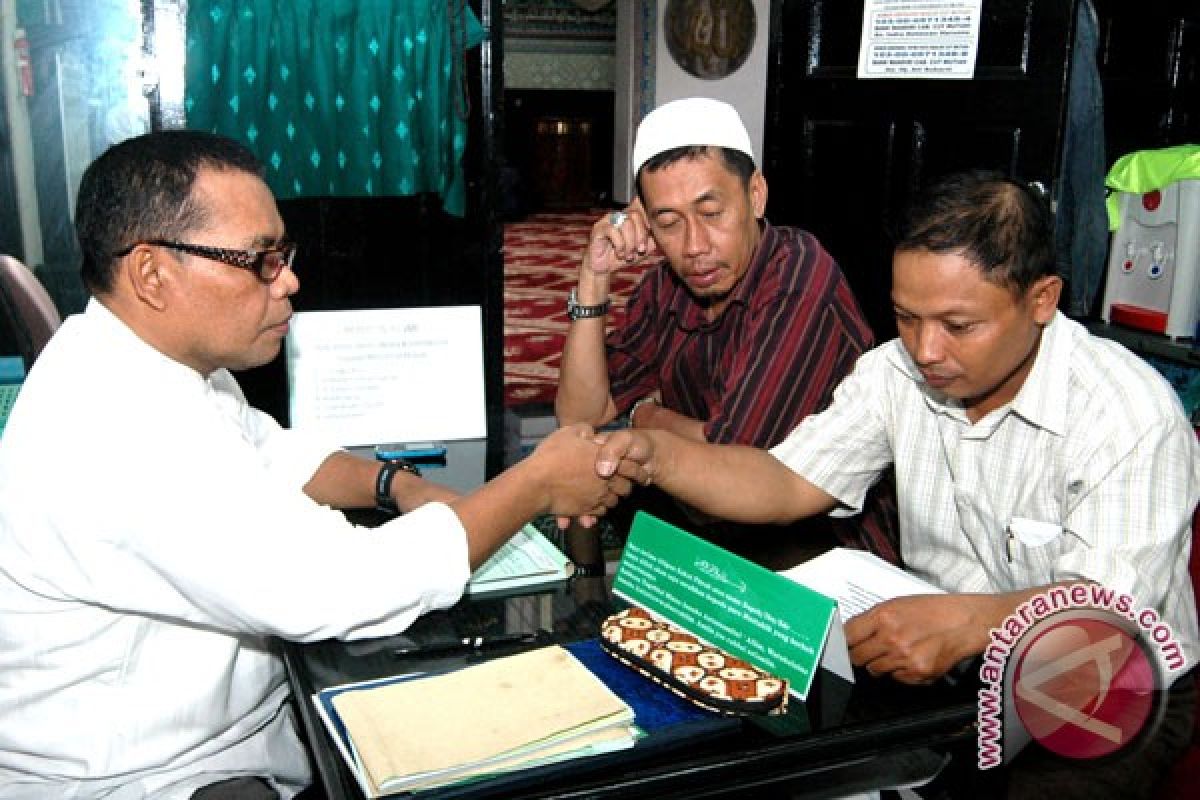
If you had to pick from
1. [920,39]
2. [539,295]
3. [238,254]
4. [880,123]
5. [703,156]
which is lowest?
[539,295]

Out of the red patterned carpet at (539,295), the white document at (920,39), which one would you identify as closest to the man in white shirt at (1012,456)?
the red patterned carpet at (539,295)

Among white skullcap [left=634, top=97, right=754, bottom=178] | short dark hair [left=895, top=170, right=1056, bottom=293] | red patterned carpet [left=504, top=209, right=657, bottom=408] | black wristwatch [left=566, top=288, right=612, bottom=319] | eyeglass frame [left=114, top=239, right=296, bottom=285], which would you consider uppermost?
white skullcap [left=634, top=97, right=754, bottom=178]

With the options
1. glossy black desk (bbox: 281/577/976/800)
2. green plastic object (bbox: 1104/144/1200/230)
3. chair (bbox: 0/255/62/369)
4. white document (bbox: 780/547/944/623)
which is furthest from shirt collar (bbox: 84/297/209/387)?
green plastic object (bbox: 1104/144/1200/230)

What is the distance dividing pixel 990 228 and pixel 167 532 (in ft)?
3.78

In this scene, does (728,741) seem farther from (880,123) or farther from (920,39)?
(880,123)

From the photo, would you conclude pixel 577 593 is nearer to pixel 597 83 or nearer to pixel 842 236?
pixel 842 236

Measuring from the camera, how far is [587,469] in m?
1.73

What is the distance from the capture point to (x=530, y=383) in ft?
17.3

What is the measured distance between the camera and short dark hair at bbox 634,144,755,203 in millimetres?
2180

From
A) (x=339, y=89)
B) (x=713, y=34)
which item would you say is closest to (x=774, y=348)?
(x=339, y=89)

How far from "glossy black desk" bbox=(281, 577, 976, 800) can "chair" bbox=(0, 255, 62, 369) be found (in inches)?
69.3

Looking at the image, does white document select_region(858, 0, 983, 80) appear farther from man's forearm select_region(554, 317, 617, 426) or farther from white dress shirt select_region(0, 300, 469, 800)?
white dress shirt select_region(0, 300, 469, 800)

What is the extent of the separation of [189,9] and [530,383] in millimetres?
2807

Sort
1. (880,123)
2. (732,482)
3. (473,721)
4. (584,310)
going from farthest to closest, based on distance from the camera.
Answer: (880,123) → (584,310) → (732,482) → (473,721)
